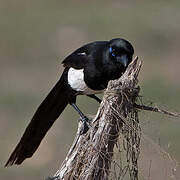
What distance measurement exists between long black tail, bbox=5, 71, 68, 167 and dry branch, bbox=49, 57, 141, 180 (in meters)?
1.43

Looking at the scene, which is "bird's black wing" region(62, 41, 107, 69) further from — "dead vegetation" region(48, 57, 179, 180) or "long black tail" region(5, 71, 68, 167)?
"dead vegetation" region(48, 57, 179, 180)

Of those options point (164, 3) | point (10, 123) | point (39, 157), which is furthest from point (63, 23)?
point (39, 157)

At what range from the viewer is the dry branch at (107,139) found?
467cm

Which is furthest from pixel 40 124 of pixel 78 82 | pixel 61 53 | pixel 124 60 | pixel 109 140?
pixel 61 53

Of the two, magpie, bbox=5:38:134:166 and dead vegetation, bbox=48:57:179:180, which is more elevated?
magpie, bbox=5:38:134:166

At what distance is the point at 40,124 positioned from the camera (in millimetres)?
6684

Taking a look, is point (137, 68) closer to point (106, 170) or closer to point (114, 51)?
point (106, 170)

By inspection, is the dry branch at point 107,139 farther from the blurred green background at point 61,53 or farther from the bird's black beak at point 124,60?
the blurred green background at point 61,53

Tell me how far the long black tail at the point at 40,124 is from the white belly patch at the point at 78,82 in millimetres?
179

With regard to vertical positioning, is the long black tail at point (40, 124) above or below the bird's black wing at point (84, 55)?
below

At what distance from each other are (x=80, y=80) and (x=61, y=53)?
297 inches

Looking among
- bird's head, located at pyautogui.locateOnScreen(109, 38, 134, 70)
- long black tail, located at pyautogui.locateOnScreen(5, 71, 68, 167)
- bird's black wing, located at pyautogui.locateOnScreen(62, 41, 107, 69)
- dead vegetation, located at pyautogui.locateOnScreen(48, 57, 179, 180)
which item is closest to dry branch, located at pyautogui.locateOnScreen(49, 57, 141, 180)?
dead vegetation, located at pyautogui.locateOnScreen(48, 57, 179, 180)

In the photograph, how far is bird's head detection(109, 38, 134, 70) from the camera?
6.03 meters

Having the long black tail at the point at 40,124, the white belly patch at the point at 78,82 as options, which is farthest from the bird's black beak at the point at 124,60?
the long black tail at the point at 40,124
